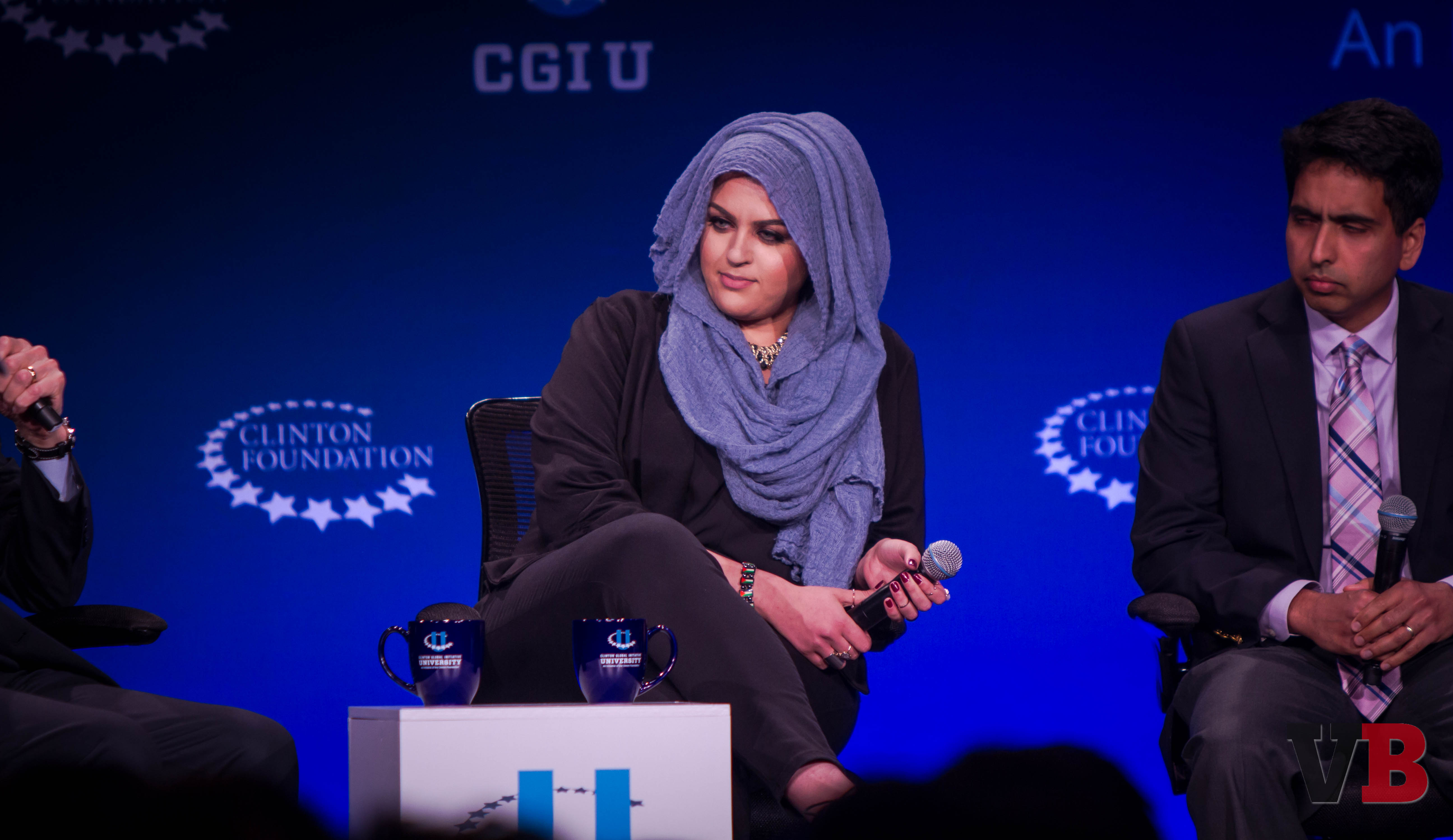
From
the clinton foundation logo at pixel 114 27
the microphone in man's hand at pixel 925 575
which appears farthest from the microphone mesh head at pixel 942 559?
the clinton foundation logo at pixel 114 27

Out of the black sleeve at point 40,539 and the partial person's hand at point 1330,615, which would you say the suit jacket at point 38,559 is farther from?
the partial person's hand at point 1330,615

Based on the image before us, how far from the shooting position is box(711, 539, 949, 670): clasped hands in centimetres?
177

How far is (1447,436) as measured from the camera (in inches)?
76.4

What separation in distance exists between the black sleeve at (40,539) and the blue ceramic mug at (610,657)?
0.96 m

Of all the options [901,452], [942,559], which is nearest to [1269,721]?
[942,559]

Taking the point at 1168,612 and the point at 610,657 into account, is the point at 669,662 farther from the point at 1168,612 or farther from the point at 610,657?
the point at 1168,612

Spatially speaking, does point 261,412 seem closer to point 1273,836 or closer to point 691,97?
point 691,97

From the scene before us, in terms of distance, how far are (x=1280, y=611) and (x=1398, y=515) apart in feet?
0.71

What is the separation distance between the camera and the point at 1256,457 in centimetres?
195

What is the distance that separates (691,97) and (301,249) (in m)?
1.12

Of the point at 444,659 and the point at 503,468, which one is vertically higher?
the point at 503,468

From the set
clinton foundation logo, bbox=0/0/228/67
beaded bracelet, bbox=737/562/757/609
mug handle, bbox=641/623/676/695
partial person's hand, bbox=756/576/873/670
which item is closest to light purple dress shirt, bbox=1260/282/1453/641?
partial person's hand, bbox=756/576/873/670

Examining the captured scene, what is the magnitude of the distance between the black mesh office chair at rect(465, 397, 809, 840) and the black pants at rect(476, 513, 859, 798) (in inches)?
18.5

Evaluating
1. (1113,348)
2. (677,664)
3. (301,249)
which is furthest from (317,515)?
(1113,348)
